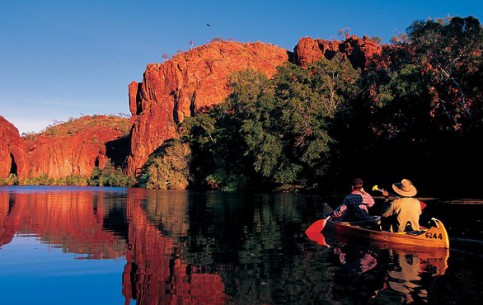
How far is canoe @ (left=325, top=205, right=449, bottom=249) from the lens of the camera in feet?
38.3

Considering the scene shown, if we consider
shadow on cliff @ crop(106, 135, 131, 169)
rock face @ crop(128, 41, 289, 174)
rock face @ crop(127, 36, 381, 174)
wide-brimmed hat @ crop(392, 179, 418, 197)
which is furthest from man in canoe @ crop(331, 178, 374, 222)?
shadow on cliff @ crop(106, 135, 131, 169)

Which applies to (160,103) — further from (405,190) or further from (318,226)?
(405,190)

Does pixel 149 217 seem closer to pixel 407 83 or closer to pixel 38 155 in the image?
pixel 407 83

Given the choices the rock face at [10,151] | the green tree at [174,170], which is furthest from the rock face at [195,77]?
the rock face at [10,151]

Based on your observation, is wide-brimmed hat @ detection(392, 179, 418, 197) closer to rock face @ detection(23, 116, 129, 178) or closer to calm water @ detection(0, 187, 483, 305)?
calm water @ detection(0, 187, 483, 305)

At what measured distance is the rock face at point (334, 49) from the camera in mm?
86656

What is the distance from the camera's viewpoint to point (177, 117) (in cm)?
Result: 9256

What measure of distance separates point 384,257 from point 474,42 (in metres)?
38.0

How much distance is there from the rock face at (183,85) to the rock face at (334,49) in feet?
28.2

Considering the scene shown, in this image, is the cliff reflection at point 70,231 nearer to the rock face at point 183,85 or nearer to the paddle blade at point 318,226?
the paddle blade at point 318,226

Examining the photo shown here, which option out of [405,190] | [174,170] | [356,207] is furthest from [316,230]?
[174,170]

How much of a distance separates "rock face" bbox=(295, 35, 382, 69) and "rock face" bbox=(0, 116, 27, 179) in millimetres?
72026

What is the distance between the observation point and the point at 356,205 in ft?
48.2

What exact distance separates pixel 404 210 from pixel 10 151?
11150cm
